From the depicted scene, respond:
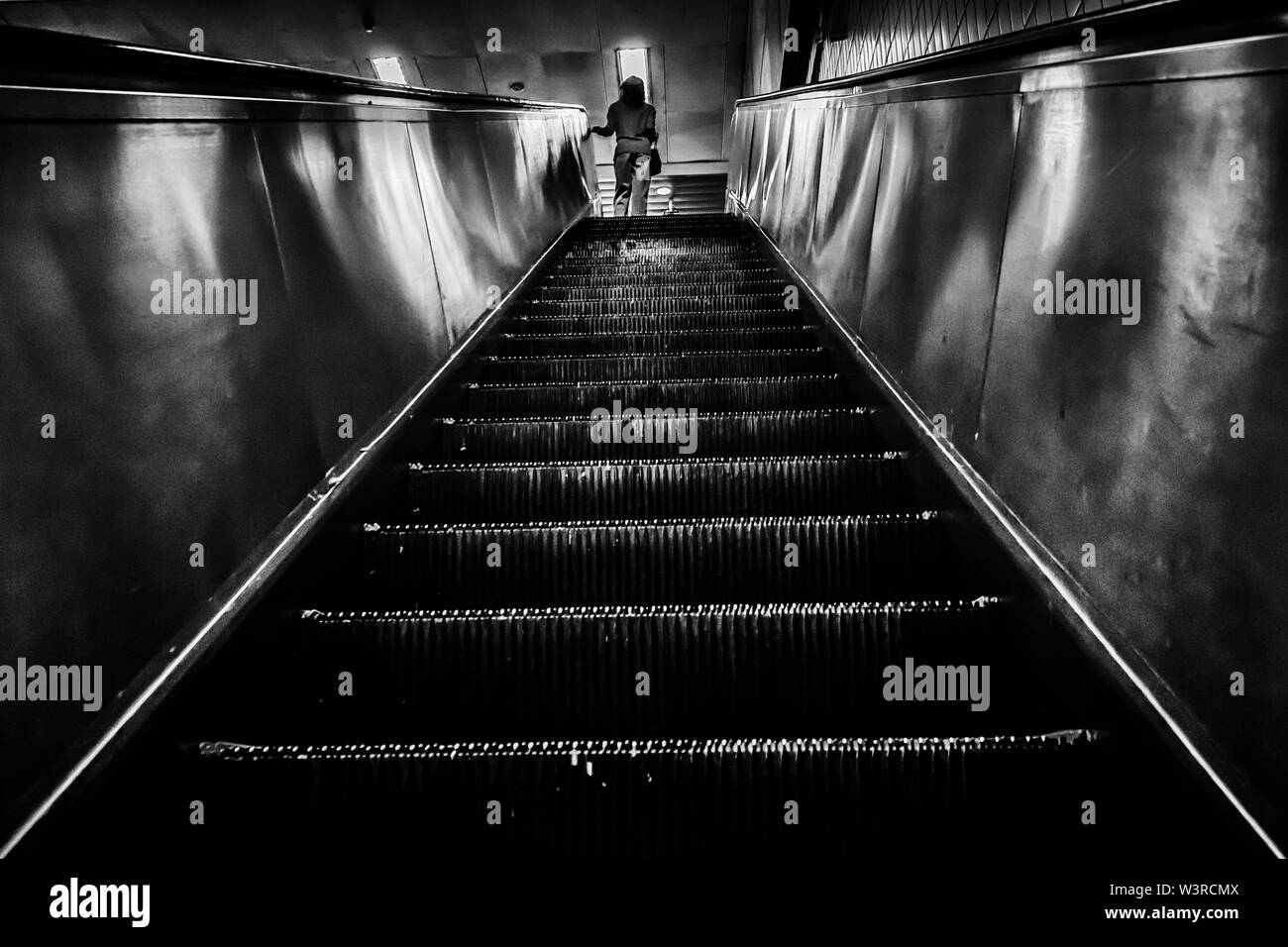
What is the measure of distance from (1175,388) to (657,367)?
211 centimetres

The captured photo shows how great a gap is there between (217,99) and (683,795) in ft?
5.59

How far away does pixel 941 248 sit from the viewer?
7.41 ft

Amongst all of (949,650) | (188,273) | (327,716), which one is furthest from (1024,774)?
(188,273)

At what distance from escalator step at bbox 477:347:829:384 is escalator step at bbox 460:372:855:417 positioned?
0.23 metres

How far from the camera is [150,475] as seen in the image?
137 cm

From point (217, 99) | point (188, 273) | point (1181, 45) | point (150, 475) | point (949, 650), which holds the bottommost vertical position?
point (949, 650)

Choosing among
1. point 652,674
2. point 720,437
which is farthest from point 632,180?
point 652,674

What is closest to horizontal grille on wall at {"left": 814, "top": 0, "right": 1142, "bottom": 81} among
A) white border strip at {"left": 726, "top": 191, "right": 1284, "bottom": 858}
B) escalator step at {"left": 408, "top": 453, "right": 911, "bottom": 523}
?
white border strip at {"left": 726, "top": 191, "right": 1284, "bottom": 858}

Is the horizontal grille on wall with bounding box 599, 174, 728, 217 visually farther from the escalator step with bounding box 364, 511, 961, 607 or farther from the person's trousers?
the escalator step with bounding box 364, 511, 961, 607

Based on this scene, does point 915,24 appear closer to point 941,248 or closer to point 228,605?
point 941,248

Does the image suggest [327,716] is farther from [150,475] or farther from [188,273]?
[188,273]

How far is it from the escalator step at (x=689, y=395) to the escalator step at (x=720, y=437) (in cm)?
24

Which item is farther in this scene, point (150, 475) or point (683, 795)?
point (150, 475)

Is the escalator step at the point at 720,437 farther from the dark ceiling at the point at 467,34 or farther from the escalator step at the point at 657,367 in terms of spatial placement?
the dark ceiling at the point at 467,34
